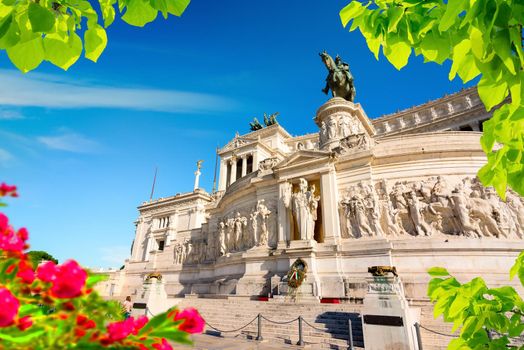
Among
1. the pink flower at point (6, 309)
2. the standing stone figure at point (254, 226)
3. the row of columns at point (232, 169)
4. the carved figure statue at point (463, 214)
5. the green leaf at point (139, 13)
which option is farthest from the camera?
the row of columns at point (232, 169)

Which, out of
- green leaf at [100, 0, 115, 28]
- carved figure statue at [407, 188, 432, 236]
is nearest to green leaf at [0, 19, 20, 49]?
green leaf at [100, 0, 115, 28]

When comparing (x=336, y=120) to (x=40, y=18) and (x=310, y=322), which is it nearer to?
(x=310, y=322)

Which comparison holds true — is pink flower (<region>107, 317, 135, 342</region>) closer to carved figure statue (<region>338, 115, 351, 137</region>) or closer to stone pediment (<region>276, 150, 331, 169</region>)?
stone pediment (<region>276, 150, 331, 169</region>)

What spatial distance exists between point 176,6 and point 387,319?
10660mm

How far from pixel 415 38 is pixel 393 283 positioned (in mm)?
9779

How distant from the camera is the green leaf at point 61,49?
2197mm

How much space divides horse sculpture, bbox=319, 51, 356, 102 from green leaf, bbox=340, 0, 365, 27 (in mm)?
30455

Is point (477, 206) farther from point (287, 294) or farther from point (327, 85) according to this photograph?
point (327, 85)

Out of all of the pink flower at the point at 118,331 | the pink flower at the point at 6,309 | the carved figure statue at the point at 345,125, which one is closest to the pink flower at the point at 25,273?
the pink flower at the point at 6,309

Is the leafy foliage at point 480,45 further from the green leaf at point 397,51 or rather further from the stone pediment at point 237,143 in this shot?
the stone pediment at point 237,143

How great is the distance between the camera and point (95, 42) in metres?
2.39

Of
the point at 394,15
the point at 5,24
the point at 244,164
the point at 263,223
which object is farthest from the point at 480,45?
the point at 244,164

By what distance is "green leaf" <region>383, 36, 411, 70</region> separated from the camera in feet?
8.19

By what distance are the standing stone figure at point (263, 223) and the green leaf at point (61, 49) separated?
61.3 feet
